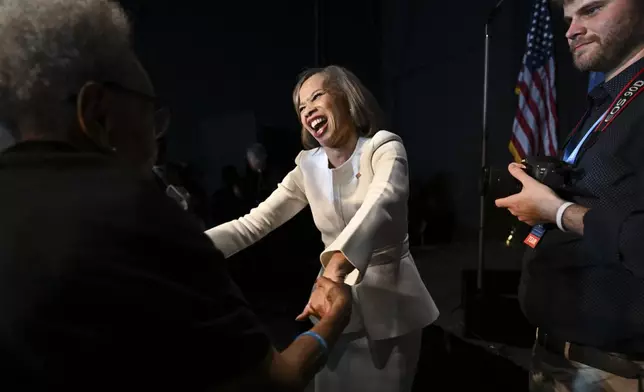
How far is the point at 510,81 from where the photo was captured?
5691mm

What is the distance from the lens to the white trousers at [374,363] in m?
1.47

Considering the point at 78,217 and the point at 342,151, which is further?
the point at 342,151

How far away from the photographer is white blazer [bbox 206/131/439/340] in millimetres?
1347

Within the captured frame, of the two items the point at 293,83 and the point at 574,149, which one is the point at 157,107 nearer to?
the point at 574,149

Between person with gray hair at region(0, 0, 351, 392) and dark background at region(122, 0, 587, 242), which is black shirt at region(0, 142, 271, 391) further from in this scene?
dark background at region(122, 0, 587, 242)

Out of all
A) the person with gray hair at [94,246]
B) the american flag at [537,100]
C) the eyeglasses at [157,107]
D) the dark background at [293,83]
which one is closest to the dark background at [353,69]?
the dark background at [293,83]

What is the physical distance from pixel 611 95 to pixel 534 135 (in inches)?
105

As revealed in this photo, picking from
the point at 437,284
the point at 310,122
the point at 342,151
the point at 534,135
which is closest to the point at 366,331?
the point at 342,151

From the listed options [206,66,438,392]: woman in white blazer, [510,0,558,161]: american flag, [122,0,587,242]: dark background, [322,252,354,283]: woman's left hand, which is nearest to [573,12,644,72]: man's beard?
[206,66,438,392]: woman in white blazer

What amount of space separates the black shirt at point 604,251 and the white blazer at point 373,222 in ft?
1.24

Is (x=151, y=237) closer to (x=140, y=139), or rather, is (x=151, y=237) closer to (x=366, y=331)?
(x=140, y=139)

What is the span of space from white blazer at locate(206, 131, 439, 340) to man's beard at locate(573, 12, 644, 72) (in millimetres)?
557

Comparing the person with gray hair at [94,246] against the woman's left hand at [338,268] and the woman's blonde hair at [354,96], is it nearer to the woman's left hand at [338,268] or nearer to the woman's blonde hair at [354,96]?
the woman's left hand at [338,268]

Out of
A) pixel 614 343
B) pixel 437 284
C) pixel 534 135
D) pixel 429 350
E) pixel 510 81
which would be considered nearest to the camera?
pixel 614 343
